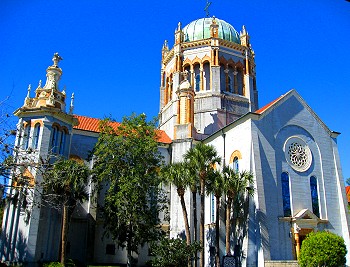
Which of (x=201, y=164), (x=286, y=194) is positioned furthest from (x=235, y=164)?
(x=201, y=164)

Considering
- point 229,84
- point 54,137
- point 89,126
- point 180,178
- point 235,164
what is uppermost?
point 229,84

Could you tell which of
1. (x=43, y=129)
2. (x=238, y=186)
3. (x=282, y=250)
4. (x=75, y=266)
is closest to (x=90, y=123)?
(x=43, y=129)

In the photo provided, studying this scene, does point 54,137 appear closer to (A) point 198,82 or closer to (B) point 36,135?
(B) point 36,135

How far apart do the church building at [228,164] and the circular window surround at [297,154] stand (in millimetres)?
88

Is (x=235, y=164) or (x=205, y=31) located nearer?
(x=235, y=164)

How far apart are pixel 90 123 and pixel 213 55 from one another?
15739mm

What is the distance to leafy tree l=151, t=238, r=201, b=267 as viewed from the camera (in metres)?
24.6

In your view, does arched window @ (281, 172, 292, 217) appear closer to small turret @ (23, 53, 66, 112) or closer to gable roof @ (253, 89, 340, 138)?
gable roof @ (253, 89, 340, 138)

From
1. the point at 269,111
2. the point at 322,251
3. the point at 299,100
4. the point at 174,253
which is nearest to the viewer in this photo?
the point at 322,251

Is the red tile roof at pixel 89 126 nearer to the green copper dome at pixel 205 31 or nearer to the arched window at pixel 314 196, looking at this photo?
the green copper dome at pixel 205 31

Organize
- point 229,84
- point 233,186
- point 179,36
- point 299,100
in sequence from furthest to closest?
point 179,36, point 229,84, point 299,100, point 233,186

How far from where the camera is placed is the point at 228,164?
30.8 meters

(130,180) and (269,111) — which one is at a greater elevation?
(269,111)

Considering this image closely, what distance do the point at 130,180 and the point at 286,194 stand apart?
12.3 m
